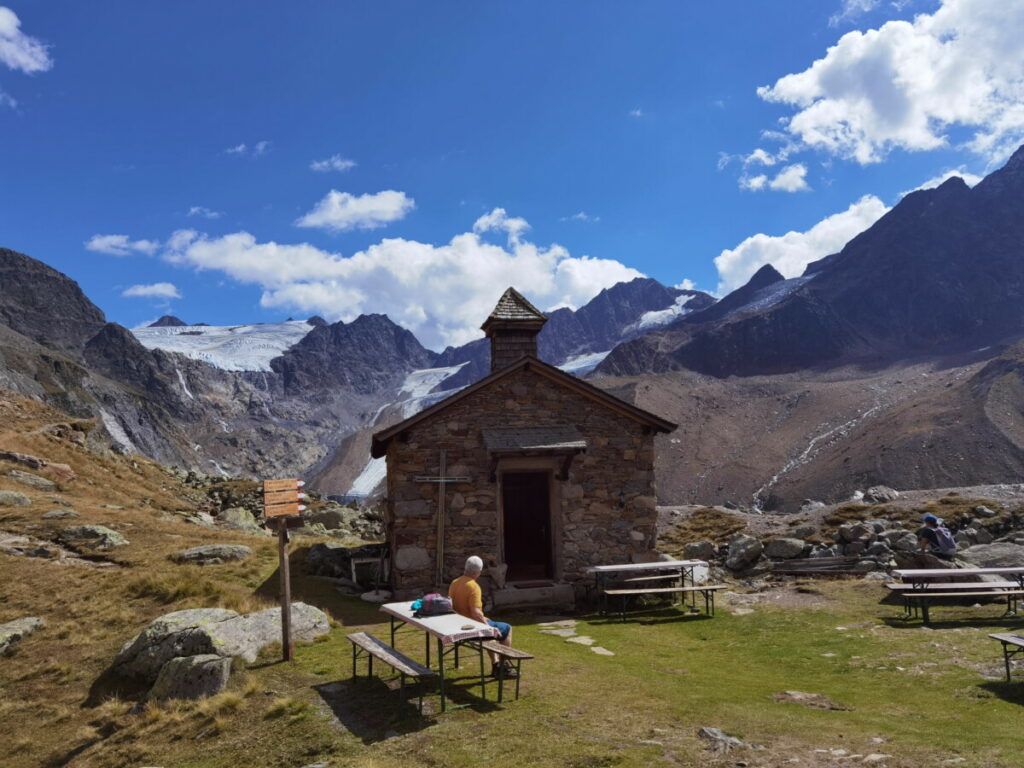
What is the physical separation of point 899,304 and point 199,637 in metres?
125

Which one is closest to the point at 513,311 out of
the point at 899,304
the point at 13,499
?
the point at 13,499

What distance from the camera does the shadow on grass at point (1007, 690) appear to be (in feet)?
24.2

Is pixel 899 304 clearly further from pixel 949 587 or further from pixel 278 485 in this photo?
pixel 278 485

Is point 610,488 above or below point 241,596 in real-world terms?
above

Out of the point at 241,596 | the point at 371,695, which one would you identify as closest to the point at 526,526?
the point at 241,596

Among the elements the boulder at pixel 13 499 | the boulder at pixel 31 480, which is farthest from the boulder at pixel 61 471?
the boulder at pixel 13 499

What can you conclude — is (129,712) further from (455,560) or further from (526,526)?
(526,526)

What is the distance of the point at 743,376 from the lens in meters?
108

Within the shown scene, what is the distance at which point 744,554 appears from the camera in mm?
19094

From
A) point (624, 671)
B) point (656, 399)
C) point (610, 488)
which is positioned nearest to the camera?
point (624, 671)

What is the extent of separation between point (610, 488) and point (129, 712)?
982 cm

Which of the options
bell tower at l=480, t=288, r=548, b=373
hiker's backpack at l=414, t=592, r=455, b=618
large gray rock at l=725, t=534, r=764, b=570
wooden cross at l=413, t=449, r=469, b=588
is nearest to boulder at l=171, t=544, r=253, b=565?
wooden cross at l=413, t=449, r=469, b=588

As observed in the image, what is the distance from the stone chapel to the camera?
14328mm

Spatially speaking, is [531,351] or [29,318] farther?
[29,318]
